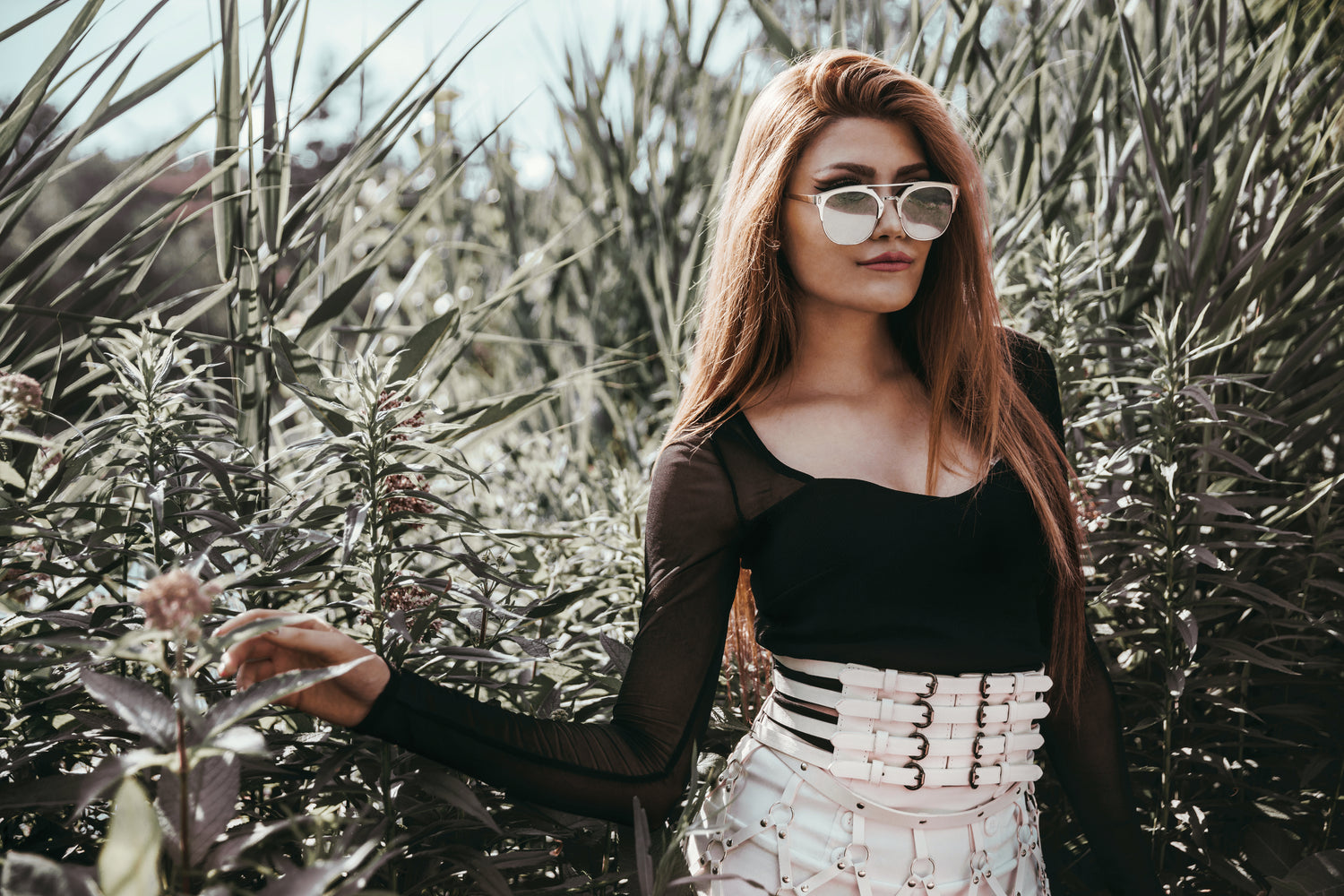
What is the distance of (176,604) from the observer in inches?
20.5

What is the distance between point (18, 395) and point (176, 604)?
0.40 metres

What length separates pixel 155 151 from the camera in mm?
1203

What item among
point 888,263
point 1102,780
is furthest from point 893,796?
point 888,263

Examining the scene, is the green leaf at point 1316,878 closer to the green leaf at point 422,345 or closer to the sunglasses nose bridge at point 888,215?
the sunglasses nose bridge at point 888,215

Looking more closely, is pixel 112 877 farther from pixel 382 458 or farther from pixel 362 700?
pixel 382 458

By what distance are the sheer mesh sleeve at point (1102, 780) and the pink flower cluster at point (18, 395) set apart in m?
1.15

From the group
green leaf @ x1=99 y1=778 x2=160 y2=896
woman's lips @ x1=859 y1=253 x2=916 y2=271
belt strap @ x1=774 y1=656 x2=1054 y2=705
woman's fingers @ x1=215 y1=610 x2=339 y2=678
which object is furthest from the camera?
woman's lips @ x1=859 y1=253 x2=916 y2=271

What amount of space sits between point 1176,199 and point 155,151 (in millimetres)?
1498

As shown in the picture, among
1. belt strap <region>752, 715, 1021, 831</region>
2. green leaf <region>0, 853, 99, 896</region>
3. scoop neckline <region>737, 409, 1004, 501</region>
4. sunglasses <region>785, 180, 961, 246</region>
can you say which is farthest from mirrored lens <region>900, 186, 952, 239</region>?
green leaf <region>0, 853, 99, 896</region>

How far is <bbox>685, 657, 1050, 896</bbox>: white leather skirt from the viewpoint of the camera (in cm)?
102

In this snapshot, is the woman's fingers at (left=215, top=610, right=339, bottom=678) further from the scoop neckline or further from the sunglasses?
the sunglasses

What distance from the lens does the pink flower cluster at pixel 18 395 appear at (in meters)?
0.79

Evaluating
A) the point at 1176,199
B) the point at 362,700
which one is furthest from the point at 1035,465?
the point at 362,700

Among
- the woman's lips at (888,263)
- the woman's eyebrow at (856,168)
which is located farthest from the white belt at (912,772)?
the woman's eyebrow at (856,168)
